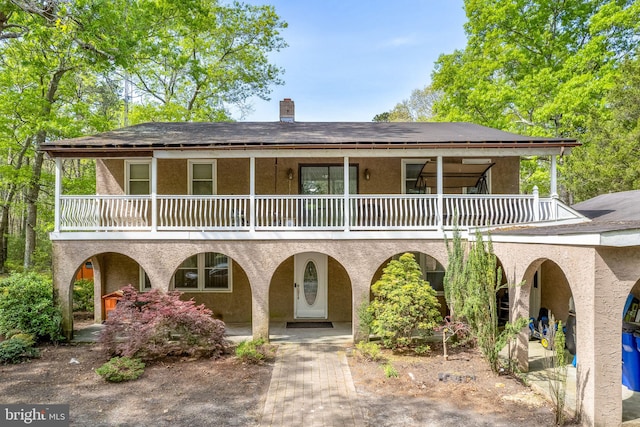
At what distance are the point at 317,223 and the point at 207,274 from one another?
4327 mm

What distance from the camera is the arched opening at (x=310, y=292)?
11773 millimetres

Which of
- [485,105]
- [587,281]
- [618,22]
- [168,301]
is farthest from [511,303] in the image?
[618,22]

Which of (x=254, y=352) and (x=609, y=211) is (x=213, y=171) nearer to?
(x=254, y=352)

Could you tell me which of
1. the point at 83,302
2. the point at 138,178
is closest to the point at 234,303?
the point at 138,178

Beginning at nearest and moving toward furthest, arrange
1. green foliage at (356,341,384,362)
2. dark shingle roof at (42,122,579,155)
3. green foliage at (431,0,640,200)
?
green foliage at (356,341,384,362) → dark shingle roof at (42,122,579,155) → green foliage at (431,0,640,200)

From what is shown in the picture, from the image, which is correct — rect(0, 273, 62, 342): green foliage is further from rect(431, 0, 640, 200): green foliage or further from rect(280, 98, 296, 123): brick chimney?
rect(431, 0, 640, 200): green foliage

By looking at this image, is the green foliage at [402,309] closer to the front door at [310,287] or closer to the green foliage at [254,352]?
the green foliage at [254,352]

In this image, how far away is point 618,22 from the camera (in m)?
16.3

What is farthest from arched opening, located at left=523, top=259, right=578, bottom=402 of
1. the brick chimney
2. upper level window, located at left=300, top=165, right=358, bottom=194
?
the brick chimney

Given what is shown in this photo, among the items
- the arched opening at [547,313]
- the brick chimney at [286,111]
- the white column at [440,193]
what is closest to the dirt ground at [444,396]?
the arched opening at [547,313]

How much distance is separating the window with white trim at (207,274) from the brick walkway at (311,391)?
3555 millimetres

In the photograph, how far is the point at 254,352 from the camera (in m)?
8.17

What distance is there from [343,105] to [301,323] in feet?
72.1

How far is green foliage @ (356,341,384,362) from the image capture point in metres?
8.32
